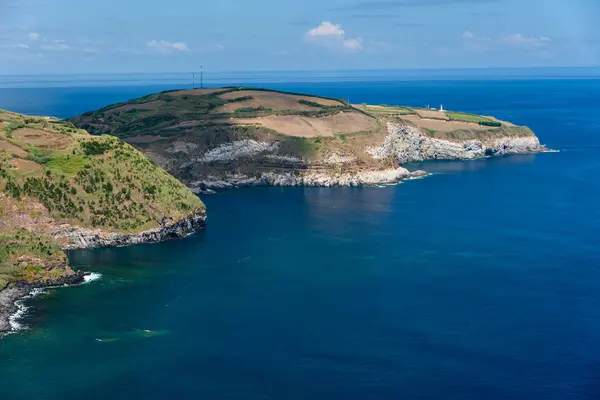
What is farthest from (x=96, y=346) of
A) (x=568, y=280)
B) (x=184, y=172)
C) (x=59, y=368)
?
(x=184, y=172)

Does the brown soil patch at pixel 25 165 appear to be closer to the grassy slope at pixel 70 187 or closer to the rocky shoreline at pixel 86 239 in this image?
the grassy slope at pixel 70 187

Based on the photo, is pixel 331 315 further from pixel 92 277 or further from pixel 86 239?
pixel 86 239

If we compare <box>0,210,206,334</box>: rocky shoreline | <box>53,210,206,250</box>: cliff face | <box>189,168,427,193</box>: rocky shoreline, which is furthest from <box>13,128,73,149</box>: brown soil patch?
<box>189,168,427,193</box>: rocky shoreline

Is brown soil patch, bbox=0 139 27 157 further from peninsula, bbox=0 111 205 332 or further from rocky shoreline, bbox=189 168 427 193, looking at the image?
rocky shoreline, bbox=189 168 427 193

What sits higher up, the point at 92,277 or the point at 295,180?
the point at 295,180

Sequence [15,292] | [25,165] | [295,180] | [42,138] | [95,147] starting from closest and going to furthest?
[15,292], [25,165], [42,138], [95,147], [295,180]

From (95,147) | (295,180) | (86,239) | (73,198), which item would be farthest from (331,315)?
(295,180)

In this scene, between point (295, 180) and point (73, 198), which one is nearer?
point (73, 198)
